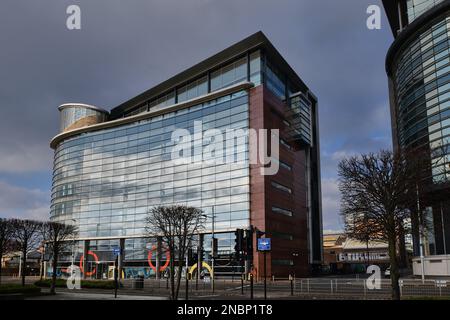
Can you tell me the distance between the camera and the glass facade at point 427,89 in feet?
178

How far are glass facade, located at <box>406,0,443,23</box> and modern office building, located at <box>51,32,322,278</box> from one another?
74.8 feet

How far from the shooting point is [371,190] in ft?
93.7

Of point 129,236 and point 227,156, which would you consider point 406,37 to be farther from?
point 129,236

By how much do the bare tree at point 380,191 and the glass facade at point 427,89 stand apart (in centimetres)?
2412

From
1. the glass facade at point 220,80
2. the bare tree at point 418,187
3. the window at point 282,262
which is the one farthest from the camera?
the glass facade at point 220,80

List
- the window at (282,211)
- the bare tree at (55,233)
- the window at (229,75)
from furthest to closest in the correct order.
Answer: the window at (229,75), the window at (282,211), the bare tree at (55,233)

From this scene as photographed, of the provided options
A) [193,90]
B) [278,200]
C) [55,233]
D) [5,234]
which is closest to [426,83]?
[278,200]

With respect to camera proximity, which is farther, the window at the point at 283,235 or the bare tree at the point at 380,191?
the window at the point at 283,235

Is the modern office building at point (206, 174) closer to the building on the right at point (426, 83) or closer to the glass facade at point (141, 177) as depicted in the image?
the glass facade at point (141, 177)

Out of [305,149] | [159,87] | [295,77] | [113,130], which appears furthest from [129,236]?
[295,77]

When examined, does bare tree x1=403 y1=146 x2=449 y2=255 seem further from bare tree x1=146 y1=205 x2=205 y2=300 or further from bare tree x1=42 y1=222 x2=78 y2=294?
bare tree x1=42 y1=222 x2=78 y2=294

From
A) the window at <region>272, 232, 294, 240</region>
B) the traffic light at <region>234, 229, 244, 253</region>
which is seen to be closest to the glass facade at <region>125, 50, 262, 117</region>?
the window at <region>272, 232, 294, 240</region>

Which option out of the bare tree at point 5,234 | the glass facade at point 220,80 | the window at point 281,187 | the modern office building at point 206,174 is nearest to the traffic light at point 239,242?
the bare tree at point 5,234
